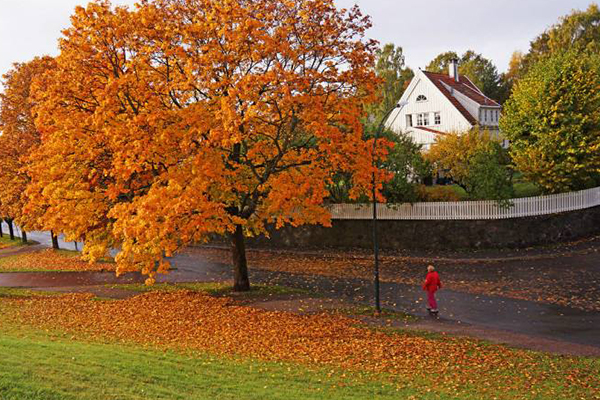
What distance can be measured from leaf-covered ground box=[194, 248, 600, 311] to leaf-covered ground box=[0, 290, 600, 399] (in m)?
6.58

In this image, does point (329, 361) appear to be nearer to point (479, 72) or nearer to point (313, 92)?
point (313, 92)

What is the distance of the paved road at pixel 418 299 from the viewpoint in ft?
49.4

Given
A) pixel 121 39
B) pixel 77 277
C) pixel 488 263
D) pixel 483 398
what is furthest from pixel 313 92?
pixel 77 277

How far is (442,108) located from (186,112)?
121 feet

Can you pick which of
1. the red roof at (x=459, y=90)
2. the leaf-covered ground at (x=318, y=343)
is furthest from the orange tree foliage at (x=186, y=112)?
the red roof at (x=459, y=90)

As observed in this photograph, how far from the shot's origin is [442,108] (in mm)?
48938

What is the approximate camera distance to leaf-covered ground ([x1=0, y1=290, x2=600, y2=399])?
10.7m

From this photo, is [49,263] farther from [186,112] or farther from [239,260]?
[186,112]

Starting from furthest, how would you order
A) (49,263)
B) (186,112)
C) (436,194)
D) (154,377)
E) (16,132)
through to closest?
(16,132)
(49,263)
(436,194)
(186,112)
(154,377)

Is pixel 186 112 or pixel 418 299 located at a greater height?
pixel 186 112

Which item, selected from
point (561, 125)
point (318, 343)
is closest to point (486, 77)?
point (561, 125)

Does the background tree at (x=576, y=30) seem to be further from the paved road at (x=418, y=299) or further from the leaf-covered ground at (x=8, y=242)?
the leaf-covered ground at (x=8, y=242)

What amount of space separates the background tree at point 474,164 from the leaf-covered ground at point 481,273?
470 centimetres

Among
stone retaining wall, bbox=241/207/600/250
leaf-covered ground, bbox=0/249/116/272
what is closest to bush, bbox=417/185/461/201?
stone retaining wall, bbox=241/207/600/250
